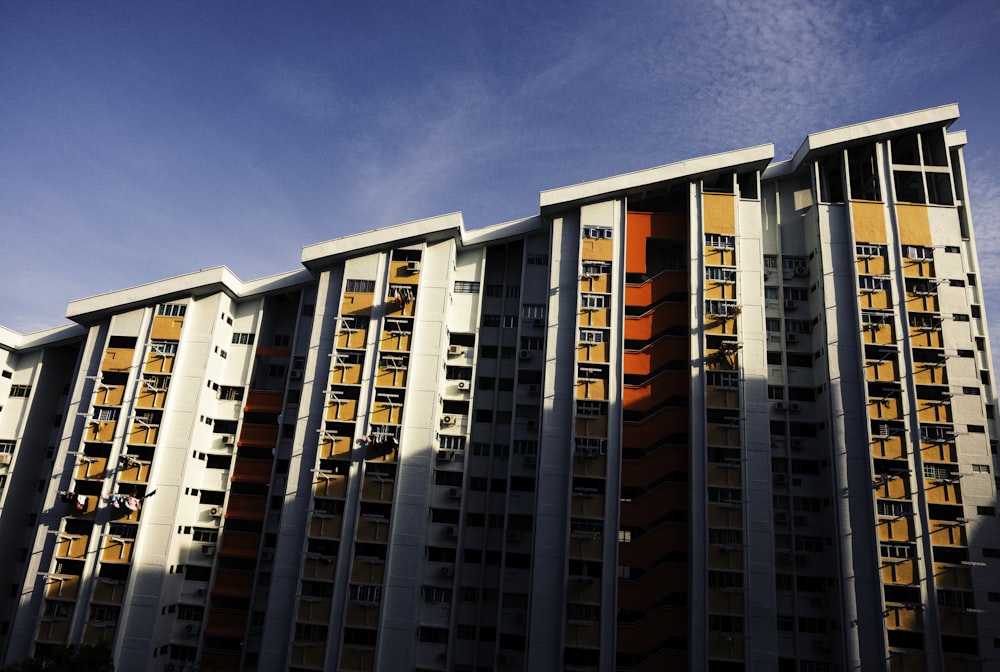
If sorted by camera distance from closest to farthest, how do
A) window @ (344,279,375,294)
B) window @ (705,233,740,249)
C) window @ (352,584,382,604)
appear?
1. window @ (352,584,382,604)
2. window @ (705,233,740,249)
3. window @ (344,279,375,294)

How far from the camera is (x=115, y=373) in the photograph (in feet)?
123

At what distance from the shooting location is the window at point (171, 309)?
38250mm

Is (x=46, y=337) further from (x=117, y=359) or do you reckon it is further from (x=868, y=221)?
(x=868, y=221)

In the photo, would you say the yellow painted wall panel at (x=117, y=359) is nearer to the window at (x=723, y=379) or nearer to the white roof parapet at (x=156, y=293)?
the white roof parapet at (x=156, y=293)

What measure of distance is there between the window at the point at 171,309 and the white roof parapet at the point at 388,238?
7909 mm

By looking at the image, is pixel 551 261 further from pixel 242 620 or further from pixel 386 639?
pixel 242 620

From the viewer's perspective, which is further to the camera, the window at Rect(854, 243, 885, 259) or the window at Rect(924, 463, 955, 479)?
the window at Rect(854, 243, 885, 259)

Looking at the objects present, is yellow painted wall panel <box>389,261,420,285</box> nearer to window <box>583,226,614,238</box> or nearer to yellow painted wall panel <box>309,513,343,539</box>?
window <box>583,226,614,238</box>

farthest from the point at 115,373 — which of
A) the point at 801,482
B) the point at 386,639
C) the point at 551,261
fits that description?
the point at 801,482

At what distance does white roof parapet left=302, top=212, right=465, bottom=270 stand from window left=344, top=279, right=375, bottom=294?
1.83m

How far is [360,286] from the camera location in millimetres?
37656

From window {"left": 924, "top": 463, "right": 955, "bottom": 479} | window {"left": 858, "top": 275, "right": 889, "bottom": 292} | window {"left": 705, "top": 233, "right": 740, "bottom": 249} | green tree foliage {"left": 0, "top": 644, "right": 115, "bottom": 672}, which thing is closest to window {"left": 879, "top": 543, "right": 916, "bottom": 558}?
window {"left": 924, "top": 463, "right": 955, "bottom": 479}

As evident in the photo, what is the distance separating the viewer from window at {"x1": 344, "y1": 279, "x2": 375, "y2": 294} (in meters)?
37.5

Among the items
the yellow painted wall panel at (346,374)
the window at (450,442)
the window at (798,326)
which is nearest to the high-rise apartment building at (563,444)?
the window at (450,442)
